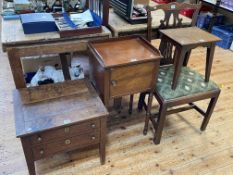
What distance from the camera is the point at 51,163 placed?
1.54 metres

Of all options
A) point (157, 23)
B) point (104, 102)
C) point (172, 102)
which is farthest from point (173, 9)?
point (104, 102)

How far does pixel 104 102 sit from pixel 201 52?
7.46 ft

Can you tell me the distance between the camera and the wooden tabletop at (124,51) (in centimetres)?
130

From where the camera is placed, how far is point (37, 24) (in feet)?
4.48

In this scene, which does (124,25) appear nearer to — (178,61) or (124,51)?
(124,51)

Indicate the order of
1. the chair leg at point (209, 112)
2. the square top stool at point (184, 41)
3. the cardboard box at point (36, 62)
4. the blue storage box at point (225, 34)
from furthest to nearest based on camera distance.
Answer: the blue storage box at point (225, 34), the cardboard box at point (36, 62), the chair leg at point (209, 112), the square top stool at point (184, 41)

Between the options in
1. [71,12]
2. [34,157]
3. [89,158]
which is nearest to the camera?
[34,157]

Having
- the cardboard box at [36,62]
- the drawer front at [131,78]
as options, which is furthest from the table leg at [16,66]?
the cardboard box at [36,62]

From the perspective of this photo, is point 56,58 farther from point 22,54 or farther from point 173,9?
point 173,9

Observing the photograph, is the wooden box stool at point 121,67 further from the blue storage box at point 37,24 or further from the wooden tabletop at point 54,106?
the blue storage box at point 37,24

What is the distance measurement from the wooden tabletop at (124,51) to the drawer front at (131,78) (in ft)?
0.14

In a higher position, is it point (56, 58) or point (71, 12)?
point (71, 12)

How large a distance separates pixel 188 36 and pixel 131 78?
20.6 inches

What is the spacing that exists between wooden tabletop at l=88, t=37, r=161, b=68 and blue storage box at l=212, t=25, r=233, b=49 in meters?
2.22
